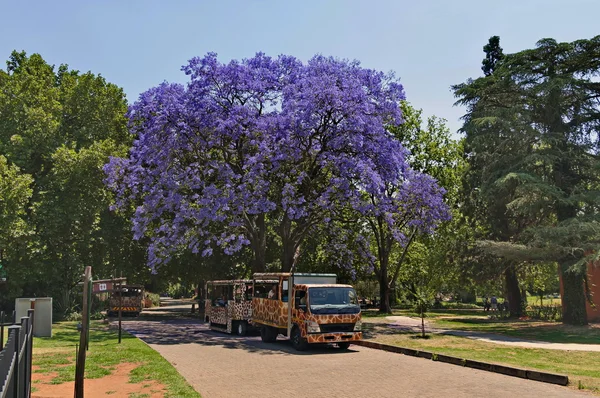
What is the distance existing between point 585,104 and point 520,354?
55.1 feet

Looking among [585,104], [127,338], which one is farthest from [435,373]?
[585,104]

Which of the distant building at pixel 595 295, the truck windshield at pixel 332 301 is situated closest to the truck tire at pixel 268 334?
the truck windshield at pixel 332 301

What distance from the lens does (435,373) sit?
44.8 ft

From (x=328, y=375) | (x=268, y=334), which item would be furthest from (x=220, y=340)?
(x=328, y=375)

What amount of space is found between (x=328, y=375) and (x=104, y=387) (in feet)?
17.6

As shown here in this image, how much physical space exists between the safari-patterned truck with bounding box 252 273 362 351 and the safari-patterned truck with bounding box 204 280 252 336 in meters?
3.05

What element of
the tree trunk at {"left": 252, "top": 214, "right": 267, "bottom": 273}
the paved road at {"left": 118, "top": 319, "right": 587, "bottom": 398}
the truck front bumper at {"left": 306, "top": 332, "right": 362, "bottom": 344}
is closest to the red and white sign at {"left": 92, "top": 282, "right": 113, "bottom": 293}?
the paved road at {"left": 118, "top": 319, "right": 587, "bottom": 398}

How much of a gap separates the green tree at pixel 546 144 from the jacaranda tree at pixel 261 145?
19.6ft

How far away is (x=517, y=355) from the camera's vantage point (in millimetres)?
16609

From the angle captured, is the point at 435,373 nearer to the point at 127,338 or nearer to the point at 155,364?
the point at 155,364

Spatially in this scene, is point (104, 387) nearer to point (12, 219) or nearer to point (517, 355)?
point (517, 355)

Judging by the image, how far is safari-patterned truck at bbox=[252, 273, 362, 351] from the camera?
17938 millimetres

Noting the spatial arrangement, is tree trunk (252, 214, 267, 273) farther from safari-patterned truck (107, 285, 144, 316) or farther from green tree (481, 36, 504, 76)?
green tree (481, 36, 504, 76)

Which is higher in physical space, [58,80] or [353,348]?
[58,80]
